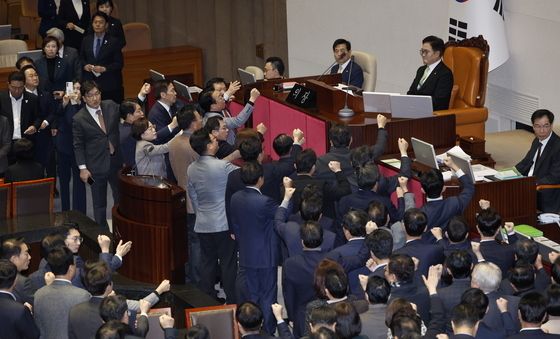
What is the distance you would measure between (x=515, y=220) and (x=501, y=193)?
24cm

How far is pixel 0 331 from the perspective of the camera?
574 cm

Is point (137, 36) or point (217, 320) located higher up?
point (137, 36)

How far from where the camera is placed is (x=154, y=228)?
770 cm

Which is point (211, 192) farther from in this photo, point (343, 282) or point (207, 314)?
point (343, 282)

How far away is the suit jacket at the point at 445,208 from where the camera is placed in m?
6.80

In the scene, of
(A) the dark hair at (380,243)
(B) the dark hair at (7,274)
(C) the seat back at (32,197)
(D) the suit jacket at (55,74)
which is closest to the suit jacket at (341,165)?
(A) the dark hair at (380,243)

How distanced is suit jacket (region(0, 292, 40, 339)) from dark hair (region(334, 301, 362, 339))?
5.38ft

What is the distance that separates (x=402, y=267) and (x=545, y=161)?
2.83m

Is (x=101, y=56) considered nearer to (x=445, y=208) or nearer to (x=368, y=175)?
(x=368, y=175)

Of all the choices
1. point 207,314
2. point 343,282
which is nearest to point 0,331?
point 207,314

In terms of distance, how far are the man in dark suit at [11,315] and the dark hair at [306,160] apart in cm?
210

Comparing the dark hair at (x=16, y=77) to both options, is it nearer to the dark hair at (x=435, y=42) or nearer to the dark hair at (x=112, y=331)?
the dark hair at (x=435, y=42)

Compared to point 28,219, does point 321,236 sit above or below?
above

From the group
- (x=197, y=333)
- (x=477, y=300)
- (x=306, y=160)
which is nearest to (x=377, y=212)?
(x=306, y=160)
